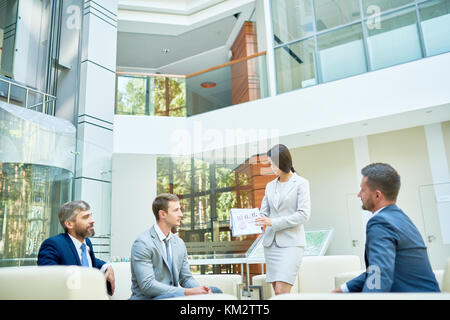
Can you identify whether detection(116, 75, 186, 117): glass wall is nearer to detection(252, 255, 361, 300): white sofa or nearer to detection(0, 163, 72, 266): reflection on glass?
detection(0, 163, 72, 266): reflection on glass

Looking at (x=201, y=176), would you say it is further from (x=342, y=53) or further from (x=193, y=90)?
(x=342, y=53)

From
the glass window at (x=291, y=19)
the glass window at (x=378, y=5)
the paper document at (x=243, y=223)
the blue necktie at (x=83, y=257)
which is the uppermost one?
the glass window at (x=291, y=19)

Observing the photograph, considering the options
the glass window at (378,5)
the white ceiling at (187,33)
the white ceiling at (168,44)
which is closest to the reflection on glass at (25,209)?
the white ceiling at (187,33)

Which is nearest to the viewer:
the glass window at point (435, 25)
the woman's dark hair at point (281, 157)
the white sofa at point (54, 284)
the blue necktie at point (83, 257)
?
the white sofa at point (54, 284)

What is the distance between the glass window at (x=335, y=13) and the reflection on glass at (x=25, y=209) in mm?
5916

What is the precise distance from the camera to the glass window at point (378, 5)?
696cm

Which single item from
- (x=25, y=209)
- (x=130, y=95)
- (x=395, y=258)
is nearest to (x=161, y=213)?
(x=395, y=258)

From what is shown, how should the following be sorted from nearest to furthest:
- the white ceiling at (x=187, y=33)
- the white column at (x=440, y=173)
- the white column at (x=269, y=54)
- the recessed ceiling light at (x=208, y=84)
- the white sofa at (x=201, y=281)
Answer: the white sofa at (x=201, y=281) < the white column at (x=440, y=173) < the white column at (x=269, y=54) < the recessed ceiling light at (x=208, y=84) < the white ceiling at (x=187, y=33)

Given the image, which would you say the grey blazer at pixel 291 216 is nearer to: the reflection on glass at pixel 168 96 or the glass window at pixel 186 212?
the glass window at pixel 186 212

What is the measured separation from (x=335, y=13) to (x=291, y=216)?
652cm

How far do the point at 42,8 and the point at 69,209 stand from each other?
4.83 meters

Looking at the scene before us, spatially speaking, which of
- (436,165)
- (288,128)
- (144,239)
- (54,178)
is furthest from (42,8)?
(436,165)

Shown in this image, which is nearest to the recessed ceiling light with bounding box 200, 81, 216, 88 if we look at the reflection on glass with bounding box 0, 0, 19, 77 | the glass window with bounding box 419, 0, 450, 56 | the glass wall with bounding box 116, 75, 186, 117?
the glass wall with bounding box 116, 75, 186, 117

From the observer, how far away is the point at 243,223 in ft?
9.85
